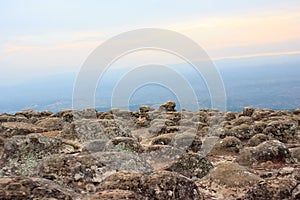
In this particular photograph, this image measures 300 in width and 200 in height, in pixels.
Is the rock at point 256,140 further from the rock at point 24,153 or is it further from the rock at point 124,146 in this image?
the rock at point 24,153

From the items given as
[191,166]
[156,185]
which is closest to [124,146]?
[191,166]

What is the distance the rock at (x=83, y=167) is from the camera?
15891 millimetres

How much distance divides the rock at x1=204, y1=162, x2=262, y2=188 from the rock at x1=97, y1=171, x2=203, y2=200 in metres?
5.45

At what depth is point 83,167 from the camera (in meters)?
16.5

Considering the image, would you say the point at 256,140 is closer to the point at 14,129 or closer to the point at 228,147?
the point at 228,147

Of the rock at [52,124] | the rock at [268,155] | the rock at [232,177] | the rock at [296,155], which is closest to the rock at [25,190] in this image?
the rock at [232,177]

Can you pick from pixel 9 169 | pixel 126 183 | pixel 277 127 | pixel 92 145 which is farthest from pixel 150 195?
pixel 277 127

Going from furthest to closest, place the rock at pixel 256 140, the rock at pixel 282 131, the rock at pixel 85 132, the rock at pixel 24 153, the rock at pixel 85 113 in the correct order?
the rock at pixel 85 113, the rock at pixel 282 131, the rock at pixel 256 140, the rock at pixel 85 132, the rock at pixel 24 153

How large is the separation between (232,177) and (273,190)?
484 centimetres

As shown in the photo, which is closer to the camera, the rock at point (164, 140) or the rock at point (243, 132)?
the rock at point (164, 140)

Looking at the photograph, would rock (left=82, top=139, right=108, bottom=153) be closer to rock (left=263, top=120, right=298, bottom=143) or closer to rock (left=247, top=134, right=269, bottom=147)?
rock (left=247, top=134, right=269, bottom=147)

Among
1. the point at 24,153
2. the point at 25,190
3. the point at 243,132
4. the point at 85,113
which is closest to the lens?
the point at 25,190

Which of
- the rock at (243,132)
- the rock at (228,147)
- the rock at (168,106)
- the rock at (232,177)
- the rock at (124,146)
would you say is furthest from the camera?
the rock at (168,106)

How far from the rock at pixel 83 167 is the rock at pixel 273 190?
6495 mm
